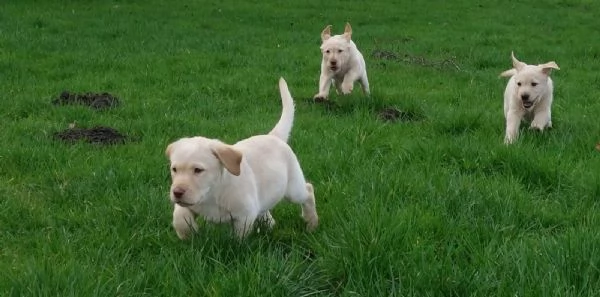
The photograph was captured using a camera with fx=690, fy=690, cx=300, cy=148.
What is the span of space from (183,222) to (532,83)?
4640 mm

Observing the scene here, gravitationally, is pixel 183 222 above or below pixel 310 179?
above

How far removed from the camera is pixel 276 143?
4414 millimetres

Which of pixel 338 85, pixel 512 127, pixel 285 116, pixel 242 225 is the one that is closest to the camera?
pixel 242 225

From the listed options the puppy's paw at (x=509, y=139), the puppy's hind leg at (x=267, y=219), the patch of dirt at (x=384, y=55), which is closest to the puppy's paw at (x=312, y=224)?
the puppy's hind leg at (x=267, y=219)

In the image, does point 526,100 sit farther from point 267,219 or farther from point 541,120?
point 267,219

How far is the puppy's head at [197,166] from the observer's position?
349cm

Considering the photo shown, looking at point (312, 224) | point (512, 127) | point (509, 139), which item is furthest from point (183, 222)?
point (512, 127)

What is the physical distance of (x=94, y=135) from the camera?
6676mm

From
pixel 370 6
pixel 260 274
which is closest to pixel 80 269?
pixel 260 274

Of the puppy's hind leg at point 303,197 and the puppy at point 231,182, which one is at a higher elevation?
the puppy at point 231,182

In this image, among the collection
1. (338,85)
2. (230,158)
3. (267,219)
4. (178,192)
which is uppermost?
(230,158)

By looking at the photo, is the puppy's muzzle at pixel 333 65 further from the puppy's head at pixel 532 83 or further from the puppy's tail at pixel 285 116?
the puppy's tail at pixel 285 116

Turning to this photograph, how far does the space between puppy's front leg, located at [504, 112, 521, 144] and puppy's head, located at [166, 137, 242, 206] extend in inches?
141

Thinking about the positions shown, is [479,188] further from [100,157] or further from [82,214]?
[100,157]
